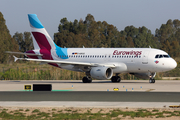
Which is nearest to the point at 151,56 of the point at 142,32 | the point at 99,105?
the point at 99,105

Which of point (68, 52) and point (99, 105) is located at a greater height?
point (68, 52)

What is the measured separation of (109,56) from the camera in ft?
133

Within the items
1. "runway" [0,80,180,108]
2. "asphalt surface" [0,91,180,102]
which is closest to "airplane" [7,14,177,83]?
"runway" [0,80,180,108]

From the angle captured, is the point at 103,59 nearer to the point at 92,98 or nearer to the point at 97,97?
the point at 97,97

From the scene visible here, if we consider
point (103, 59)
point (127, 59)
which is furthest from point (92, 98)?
point (103, 59)

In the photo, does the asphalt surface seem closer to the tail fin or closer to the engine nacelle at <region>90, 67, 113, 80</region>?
the engine nacelle at <region>90, 67, 113, 80</region>

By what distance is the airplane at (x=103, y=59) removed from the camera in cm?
3788

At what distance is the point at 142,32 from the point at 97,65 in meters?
145

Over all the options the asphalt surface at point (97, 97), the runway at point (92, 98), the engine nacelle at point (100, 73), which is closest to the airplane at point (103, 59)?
the engine nacelle at point (100, 73)

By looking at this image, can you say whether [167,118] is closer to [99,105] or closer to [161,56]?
[99,105]

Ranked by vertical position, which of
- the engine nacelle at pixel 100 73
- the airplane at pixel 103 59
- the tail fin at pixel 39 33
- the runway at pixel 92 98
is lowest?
the runway at pixel 92 98

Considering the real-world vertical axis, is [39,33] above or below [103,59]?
above

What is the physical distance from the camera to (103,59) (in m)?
40.9

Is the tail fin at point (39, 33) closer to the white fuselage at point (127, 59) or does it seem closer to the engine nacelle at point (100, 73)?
the white fuselage at point (127, 59)
